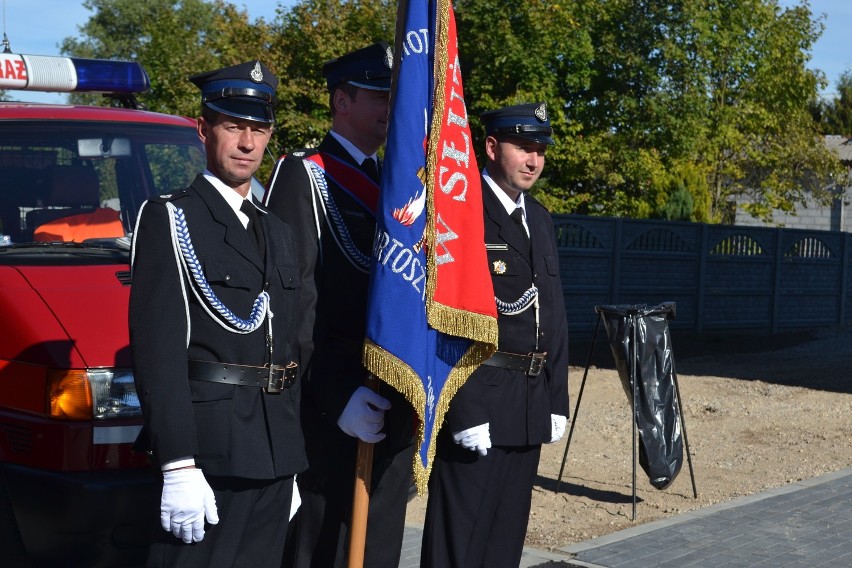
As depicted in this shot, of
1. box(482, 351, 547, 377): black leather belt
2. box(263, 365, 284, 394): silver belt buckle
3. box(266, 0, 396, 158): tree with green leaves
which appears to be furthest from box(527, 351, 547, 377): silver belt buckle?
box(266, 0, 396, 158): tree with green leaves

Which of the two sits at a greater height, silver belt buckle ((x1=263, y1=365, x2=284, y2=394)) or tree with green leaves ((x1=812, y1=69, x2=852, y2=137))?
tree with green leaves ((x1=812, y1=69, x2=852, y2=137))

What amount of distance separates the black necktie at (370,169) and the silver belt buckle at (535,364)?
3.45 ft

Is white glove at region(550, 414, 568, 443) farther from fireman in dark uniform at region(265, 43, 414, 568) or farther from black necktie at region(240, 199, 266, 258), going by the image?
black necktie at region(240, 199, 266, 258)

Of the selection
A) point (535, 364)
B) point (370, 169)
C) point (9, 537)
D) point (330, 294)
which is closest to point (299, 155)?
point (370, 169)

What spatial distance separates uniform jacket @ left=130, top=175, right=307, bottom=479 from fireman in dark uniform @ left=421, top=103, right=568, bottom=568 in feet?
3.54

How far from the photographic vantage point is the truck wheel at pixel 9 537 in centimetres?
467

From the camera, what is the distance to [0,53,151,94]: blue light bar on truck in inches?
252

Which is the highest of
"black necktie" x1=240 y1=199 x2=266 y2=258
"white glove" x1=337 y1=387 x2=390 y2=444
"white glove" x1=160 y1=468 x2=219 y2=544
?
"black necktie" x1=240 y1=199 x2=266 y2=258

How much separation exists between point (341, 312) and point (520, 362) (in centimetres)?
96

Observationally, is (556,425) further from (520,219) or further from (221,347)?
(221,347)

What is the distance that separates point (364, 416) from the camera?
377 cm

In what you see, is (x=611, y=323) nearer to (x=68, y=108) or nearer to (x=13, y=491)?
(x=68, y=108)

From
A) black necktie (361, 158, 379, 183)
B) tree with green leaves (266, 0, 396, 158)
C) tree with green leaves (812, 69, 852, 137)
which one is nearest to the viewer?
black necktie (361, 158, 379, 183)

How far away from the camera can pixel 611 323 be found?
307 inches
